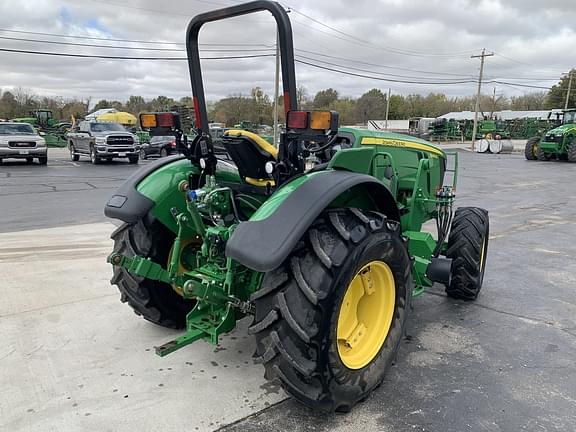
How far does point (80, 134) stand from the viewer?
22594 mm

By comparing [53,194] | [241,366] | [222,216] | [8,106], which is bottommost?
[53,194]

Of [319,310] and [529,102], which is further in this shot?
[529,102]

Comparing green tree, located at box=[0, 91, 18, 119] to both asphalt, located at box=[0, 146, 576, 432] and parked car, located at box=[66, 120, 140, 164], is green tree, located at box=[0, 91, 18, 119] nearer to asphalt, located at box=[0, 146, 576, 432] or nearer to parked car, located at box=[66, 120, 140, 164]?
parked car, located at box=[66, 120, 140, 164]

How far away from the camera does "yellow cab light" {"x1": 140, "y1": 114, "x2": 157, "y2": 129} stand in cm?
340

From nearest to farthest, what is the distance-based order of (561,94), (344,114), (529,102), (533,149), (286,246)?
(286,246), (344,114), (533,149), (561,94), (529,102)

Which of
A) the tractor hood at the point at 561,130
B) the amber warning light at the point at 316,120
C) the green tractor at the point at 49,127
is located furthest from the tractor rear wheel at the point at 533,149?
the green tractor at the point at 49,127

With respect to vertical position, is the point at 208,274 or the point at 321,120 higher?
the point at 321,120

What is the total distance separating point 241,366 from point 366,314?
0.92 meters

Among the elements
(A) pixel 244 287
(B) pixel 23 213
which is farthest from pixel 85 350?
(B) pixel 23 213

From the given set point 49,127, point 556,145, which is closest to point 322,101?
point 556,145

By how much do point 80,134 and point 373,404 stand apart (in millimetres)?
22767

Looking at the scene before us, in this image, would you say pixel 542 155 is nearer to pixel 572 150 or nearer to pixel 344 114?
pixel 572 150

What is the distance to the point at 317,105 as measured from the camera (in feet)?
14.8

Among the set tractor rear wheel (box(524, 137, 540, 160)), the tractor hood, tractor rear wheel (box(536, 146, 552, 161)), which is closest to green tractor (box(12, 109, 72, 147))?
tractor rear wheel (box(524, 137, 540, 160))
